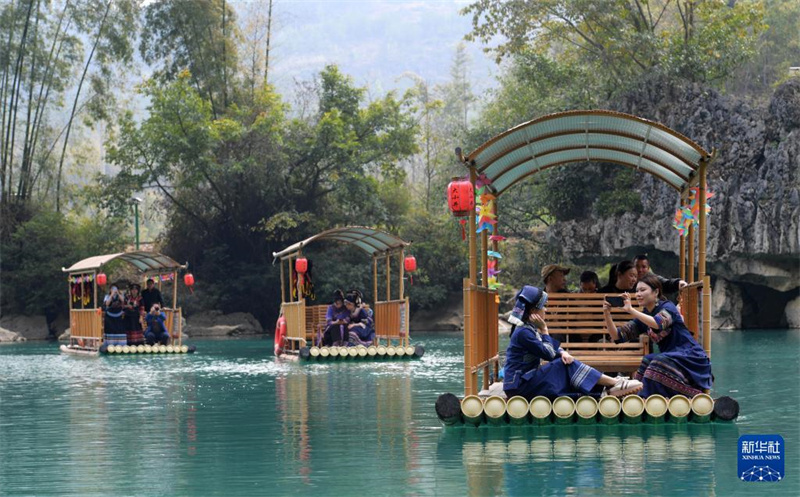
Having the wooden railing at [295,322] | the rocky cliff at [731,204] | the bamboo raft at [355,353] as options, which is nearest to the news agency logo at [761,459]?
the bamboo raft at [355,353]

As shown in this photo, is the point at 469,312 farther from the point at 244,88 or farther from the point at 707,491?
the point at 244,88

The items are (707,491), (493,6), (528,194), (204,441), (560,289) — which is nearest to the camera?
(707,491)

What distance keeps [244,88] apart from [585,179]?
15084mm

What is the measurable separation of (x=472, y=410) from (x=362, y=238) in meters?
13.6

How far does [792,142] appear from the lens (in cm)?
3091

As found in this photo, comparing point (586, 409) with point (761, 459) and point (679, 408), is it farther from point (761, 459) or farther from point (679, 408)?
point (761, 459)

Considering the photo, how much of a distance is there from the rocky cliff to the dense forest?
2979mm

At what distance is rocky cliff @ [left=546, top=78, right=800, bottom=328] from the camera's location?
Answer: 31.1 m

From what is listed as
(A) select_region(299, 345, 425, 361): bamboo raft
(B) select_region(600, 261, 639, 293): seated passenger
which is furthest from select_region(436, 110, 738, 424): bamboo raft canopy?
(A) select_region(299, 345, 425, 361): bamboo raft

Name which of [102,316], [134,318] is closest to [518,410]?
[134,318]

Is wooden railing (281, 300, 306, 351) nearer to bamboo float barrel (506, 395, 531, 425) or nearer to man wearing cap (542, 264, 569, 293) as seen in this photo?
man wearing cap (542, 264, 569, 293)

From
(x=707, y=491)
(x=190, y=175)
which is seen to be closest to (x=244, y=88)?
(x=190, y=175)

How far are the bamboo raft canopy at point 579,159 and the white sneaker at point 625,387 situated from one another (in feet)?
0.59

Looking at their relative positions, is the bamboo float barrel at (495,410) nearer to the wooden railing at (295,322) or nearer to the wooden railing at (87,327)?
the wooden railing at (295,322)
